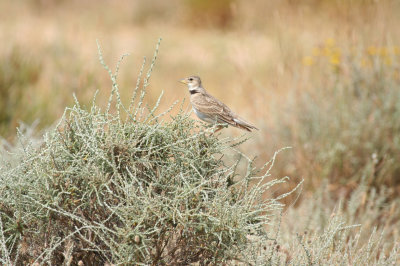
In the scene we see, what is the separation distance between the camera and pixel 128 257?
8.30 feet

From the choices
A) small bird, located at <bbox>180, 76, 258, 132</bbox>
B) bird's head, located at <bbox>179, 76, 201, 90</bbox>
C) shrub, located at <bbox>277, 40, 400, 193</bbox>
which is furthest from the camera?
shrub, located at <bbox>277, 40, 400, 193</bbox>

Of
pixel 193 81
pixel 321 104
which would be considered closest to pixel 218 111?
pixel 193 81

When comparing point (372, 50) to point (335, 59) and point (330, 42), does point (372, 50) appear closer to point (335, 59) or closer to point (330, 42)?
point (335, 59)

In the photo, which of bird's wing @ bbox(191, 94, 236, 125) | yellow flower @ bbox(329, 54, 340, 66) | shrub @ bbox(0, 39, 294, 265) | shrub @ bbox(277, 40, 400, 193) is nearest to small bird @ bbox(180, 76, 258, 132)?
bird's wing @ bbox(191, 94, 236, 125)

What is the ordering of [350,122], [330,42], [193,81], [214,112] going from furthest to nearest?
[330,42], [350,122], [193,81], [214,112]

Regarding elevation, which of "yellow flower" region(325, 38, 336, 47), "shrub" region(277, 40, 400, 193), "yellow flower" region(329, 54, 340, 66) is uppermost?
"yellow flower" region(325, 38, 336, 47)

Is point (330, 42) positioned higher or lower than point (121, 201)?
higher

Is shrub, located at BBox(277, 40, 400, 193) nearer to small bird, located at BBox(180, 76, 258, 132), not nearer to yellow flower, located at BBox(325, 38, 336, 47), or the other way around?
yellow flower, located at BBox(325, 38, 336, 47)

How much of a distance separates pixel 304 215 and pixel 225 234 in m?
2.58

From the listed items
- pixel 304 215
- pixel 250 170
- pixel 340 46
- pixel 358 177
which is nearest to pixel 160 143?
pixel 250 170

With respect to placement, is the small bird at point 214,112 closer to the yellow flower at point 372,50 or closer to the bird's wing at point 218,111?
the bird's wing at point 218,111

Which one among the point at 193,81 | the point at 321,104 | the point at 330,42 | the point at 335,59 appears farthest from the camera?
the point at 330,42

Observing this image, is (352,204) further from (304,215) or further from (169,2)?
(169,2)

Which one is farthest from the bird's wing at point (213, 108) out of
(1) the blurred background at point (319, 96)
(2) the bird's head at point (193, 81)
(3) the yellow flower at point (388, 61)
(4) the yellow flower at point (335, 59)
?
(3) the yellow flower at point (388, 61)
